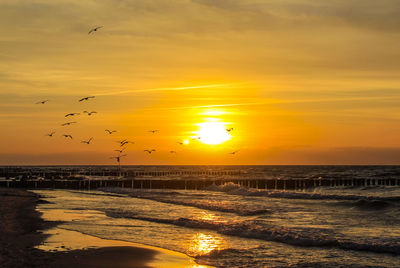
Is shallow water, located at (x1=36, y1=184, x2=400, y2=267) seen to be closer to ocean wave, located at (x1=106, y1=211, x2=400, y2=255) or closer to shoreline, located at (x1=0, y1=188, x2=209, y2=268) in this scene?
ocean wave, located at (x1=106, y1=211, x2=400, y2=255)

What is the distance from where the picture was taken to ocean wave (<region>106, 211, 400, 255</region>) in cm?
1817

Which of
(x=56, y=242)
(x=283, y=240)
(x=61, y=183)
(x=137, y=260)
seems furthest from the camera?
(x=61, y=183)

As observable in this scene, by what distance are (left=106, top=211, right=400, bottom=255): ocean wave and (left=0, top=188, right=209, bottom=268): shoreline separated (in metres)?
5.32

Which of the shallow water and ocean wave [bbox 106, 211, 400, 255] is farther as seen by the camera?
ocean wave [bbox 106, 211, 400, 255]

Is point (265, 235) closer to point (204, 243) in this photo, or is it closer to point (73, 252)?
point (204, 243)

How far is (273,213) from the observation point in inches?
1234

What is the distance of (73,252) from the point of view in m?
15.8

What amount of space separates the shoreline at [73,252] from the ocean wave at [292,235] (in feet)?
17.5

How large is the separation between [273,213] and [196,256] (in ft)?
52.4

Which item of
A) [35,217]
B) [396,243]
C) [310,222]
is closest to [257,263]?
[396,243]

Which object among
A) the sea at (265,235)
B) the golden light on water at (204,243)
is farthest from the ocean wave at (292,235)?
the golden light on water at (204,243)

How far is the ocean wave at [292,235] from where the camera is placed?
715 inches

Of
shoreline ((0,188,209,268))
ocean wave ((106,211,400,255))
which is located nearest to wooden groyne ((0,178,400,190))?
ocean wave ((106,211,400,255))

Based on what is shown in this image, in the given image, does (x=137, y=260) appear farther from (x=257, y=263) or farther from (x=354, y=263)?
(x=354, y=263)
